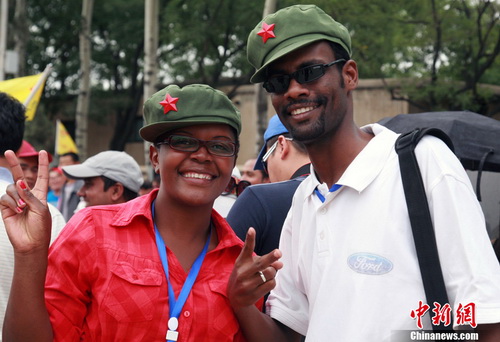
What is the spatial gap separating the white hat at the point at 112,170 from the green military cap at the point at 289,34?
11.6 ft

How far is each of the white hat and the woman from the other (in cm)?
314

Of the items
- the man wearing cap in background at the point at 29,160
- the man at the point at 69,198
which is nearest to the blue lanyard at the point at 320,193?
the man wearing cap in background at the point at 29,160

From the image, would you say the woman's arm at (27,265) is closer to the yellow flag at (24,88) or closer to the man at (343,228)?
the man at (343,228)

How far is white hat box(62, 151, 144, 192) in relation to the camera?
6156mm

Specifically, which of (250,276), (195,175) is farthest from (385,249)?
(195,175)

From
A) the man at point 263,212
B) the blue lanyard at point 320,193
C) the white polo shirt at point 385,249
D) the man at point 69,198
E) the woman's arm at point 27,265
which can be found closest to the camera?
the white polo shirt at point 385,249

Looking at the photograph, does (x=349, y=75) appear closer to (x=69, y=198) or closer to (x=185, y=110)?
(x=185, y=110)

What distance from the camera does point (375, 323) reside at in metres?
2.39

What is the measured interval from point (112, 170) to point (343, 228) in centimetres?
398

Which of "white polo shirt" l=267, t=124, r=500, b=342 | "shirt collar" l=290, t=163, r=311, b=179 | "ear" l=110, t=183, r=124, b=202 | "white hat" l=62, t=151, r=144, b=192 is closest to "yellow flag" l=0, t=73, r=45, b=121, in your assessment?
"white hat" l=62, t=151, r=144, b=192

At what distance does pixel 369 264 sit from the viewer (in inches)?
95.3

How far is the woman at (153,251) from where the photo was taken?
101 inches

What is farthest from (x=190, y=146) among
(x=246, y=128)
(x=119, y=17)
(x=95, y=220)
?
(x=119, y=17)

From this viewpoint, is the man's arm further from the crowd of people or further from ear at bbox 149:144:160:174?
ear at bbox 149:144:160:174
